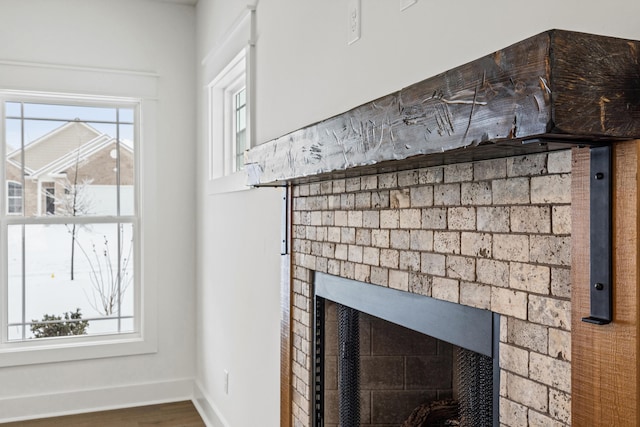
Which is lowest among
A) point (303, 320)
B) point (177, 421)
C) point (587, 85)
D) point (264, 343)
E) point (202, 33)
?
point (177, 421)

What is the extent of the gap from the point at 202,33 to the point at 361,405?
290 centimetres

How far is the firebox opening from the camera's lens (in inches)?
65.1

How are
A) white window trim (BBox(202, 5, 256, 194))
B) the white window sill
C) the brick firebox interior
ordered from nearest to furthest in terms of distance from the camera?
the brick firebox interior, white window trim (BBox(202, 5, 256, 194)), the white window sill

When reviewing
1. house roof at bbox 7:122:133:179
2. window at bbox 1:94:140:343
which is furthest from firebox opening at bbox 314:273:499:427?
house roof at bbox 7:122:133:179

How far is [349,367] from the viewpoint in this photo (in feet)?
6.02

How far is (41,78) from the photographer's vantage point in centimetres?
373

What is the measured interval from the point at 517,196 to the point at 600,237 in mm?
212

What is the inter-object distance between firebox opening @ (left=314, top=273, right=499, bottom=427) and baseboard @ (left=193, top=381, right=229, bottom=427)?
1587 mm

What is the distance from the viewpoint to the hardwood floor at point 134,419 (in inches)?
143

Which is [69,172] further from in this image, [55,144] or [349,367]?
[349,367]

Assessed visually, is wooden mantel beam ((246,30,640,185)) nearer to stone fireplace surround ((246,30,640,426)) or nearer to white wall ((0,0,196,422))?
stone fireplace surround ((246,30,640,426))

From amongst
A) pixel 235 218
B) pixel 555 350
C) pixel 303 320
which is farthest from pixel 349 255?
pixel 235 218

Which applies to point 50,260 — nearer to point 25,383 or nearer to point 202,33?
point 25,383

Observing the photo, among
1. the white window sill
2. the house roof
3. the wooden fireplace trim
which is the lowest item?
the white window sill
